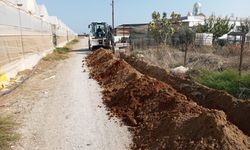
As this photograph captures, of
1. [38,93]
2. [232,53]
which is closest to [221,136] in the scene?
[38,93]

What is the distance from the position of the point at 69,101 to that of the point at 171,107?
12.0 ft

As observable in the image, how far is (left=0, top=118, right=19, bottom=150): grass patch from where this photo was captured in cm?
594

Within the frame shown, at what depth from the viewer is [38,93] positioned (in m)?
11.0

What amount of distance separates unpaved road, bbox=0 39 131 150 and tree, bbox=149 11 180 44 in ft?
88.6

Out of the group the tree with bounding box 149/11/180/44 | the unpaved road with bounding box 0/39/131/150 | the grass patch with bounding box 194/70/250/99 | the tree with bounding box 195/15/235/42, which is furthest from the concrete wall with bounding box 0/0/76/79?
the tree with bounding box 195/15/235/42

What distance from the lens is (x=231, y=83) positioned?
374 inches

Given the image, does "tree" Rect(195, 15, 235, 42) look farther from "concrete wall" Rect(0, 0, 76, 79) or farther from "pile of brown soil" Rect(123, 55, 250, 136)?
"pile of brown soil" Rect(123, 55, 250, 136)

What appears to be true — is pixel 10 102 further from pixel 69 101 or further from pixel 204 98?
pixel 204 98

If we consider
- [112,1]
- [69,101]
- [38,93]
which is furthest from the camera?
[112,1]

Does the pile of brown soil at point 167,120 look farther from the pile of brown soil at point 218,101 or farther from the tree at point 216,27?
the tree at point 216,27

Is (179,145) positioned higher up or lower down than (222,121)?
lower down

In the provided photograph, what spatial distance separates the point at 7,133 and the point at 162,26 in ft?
115

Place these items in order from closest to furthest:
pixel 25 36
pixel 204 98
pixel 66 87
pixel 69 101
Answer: pixel 204 98, pixel 69 101, pixel 66 87, pixel 25 36

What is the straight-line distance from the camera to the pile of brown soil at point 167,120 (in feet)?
16.2
